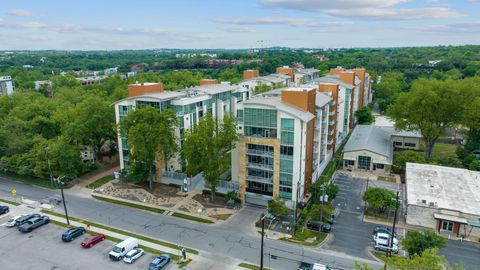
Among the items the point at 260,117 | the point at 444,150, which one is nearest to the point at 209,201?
the point at 260,117

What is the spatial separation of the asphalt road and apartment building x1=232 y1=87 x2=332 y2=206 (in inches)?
352

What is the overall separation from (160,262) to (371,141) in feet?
168

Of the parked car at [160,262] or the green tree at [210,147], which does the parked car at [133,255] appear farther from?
the green tree at [210,147]

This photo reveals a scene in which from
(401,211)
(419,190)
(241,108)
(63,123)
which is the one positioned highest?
(241,108)

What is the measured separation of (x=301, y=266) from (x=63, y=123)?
53.4 m

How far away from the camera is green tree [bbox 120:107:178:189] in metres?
51.2

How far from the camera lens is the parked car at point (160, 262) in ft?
113

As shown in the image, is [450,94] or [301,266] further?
[450,94]

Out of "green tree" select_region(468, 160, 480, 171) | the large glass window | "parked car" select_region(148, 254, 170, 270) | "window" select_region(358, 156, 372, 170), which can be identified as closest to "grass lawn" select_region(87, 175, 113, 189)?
"parked car" select_region(148, 254, 170, 270)

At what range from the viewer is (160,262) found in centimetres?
3500

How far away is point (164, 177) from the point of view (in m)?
58.1

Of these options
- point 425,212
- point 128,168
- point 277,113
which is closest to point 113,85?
point 128,168

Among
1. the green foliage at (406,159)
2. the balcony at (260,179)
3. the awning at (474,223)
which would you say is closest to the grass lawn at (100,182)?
the balcony at (260,179)

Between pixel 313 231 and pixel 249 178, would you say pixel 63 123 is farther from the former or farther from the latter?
pixel 313 231
